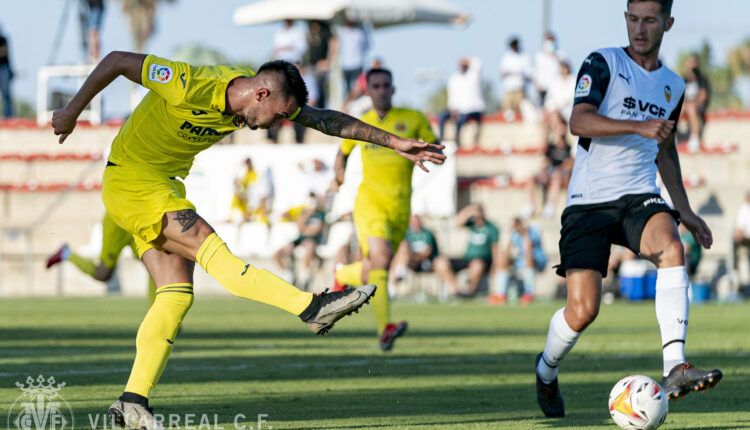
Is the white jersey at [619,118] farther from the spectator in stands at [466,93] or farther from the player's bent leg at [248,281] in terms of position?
the spectator in stands at [466,93]

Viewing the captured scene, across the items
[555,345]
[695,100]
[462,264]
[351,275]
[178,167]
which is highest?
[695,100]

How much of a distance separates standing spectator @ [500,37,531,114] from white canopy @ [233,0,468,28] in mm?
1986

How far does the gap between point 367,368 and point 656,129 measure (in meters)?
4.47

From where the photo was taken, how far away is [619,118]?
25.9 feet

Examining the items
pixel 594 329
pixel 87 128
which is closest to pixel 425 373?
pixel 594 329

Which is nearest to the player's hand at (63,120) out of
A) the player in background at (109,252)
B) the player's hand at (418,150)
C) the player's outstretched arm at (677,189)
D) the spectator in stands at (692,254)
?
the player's hand at (418,150)

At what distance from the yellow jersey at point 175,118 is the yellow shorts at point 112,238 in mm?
5615

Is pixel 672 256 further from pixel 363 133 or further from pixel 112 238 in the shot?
pixel 112 238

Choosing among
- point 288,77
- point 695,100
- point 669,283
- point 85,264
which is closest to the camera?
point 288,77

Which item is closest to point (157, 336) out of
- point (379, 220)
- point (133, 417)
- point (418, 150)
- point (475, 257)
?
point (133, 417)

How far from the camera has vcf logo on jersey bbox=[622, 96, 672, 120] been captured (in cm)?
789

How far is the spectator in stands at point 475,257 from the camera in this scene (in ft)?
85.5

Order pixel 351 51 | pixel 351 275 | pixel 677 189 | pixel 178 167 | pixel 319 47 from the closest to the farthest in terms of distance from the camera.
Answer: pixel 178 167 → pixel 677 189 → pixel 351 275 → pixel 351 51 → pixel 319 47

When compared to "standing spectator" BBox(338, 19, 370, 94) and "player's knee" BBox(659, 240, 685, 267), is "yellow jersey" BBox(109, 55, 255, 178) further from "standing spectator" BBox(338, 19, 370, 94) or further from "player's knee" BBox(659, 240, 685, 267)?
"standing spectator" BBox(338, 19, 370, 94)
